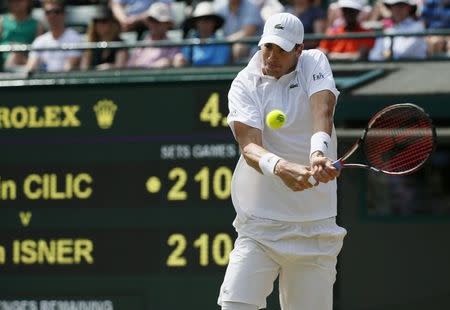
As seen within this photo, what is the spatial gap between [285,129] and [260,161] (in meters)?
0.30

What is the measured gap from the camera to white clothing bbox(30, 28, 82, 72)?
31.9ft

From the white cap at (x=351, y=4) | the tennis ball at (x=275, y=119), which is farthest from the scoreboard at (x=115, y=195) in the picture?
the tennis ball at (x=275, y=119)

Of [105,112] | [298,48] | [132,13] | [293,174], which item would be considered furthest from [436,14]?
[293,174]

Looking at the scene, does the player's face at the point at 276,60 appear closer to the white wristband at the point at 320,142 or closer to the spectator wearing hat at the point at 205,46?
the white wristband at the point at 320,142

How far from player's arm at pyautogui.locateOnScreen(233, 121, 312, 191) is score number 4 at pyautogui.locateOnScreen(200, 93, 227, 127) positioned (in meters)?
2.29

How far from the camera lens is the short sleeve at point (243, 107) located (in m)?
5.82

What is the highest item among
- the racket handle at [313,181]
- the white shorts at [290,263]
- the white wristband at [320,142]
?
the white wristband at [320,142]

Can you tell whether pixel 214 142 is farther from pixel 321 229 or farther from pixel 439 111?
pixel 321 229

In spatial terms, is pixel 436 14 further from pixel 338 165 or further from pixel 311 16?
pixel 338 165

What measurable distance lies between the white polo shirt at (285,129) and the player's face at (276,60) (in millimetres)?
44

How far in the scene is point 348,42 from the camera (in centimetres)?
884

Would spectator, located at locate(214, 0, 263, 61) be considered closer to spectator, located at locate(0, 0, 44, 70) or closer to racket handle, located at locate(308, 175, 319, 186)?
spectator, located at locate(0, 0, 44, 70)

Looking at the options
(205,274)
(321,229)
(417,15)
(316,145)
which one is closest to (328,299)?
(321,229)

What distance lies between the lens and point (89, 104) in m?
8.43
